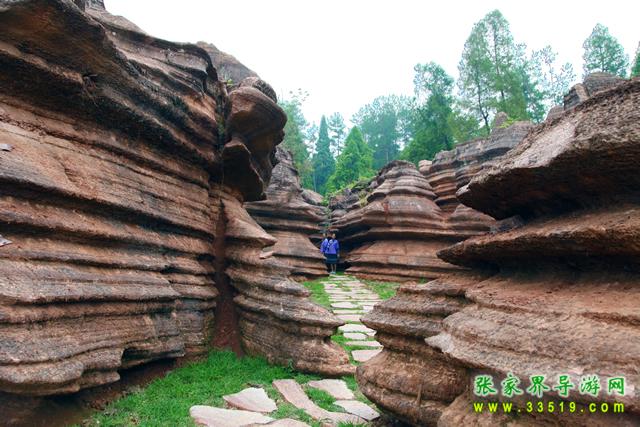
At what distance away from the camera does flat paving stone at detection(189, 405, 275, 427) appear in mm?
2941

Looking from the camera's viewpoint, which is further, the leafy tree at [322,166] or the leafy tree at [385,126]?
the leafy tree at [385,126]

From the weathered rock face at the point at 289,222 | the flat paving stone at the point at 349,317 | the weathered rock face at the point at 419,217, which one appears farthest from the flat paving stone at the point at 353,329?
the weathered rock face at the point at 419,217

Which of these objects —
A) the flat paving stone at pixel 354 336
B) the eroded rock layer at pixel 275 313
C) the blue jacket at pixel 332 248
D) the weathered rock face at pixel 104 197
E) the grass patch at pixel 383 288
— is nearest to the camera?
the weathered rock face at pixel 104 197

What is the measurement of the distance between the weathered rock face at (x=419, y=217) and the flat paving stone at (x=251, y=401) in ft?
29.0

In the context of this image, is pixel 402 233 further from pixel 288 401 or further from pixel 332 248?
pixel 288 401

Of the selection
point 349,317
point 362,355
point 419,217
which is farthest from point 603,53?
point 362,355

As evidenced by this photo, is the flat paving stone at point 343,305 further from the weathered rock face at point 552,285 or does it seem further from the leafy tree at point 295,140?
the leafy tree at point 295,140

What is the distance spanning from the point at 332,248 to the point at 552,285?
44.8 ft

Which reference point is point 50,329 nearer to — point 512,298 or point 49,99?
point 49,99

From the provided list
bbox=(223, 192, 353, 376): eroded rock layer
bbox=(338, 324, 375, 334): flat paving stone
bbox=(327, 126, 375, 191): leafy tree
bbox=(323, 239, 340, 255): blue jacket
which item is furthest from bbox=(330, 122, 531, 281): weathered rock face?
bbox=(327, 126, 375, 191): leafy tree

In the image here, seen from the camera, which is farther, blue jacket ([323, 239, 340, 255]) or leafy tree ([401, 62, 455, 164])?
leafy tree ([401, 62, 455, 164])

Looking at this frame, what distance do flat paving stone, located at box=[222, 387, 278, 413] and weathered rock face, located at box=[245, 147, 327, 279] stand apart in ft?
27.0

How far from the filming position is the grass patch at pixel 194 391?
2.89 m

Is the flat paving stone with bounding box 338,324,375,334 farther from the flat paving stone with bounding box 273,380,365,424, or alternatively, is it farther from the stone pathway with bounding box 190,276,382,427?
the flat paving stone with bounding box 273,380,365,424
